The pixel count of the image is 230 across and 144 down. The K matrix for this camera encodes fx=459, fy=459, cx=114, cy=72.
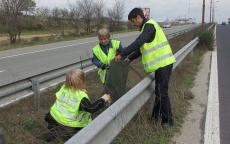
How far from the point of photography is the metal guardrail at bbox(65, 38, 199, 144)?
145 inches

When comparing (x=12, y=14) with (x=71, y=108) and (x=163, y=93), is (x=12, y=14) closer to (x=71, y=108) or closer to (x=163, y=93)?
(x=163, y=93)

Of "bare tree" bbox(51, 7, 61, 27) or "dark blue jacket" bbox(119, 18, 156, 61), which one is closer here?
"dark blue jacket" bbox(119, 18, 156, 61)

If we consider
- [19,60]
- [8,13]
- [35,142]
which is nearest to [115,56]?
[35,142]

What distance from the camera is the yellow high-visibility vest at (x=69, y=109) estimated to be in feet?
16.4

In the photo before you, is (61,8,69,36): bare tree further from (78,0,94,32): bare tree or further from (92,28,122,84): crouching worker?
(92,28,122,84): crouching worker

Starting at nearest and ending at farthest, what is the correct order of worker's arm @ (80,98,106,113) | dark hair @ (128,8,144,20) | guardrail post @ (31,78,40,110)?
worker's arm @ (80,98,106,113) < dark hair @ (128,8,144,20) < guardrail post @ (31,78,40,110)

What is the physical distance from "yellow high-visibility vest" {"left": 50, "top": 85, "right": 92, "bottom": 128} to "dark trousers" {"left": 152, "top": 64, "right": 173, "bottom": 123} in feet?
5.05

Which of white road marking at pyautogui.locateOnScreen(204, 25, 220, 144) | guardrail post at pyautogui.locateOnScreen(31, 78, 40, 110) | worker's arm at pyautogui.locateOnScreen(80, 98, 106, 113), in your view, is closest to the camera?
worker's arm at pyautogui.locateOnScreen(80, 98, 106, 113)

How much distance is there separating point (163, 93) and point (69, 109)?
181 centimetres

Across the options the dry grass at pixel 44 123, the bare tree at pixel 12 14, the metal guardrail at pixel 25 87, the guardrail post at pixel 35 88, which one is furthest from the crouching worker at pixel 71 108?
the bare tree at pixel 12 14

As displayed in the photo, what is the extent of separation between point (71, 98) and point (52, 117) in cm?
37

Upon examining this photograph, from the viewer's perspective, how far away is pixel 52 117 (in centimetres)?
518

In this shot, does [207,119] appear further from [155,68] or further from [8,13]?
[8,13]

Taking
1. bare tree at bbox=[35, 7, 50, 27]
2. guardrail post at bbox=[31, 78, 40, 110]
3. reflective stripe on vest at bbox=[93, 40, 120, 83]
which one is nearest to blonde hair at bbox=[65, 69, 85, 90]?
reflective stripe on vest at bbox=[93, 40, 120, 83]
